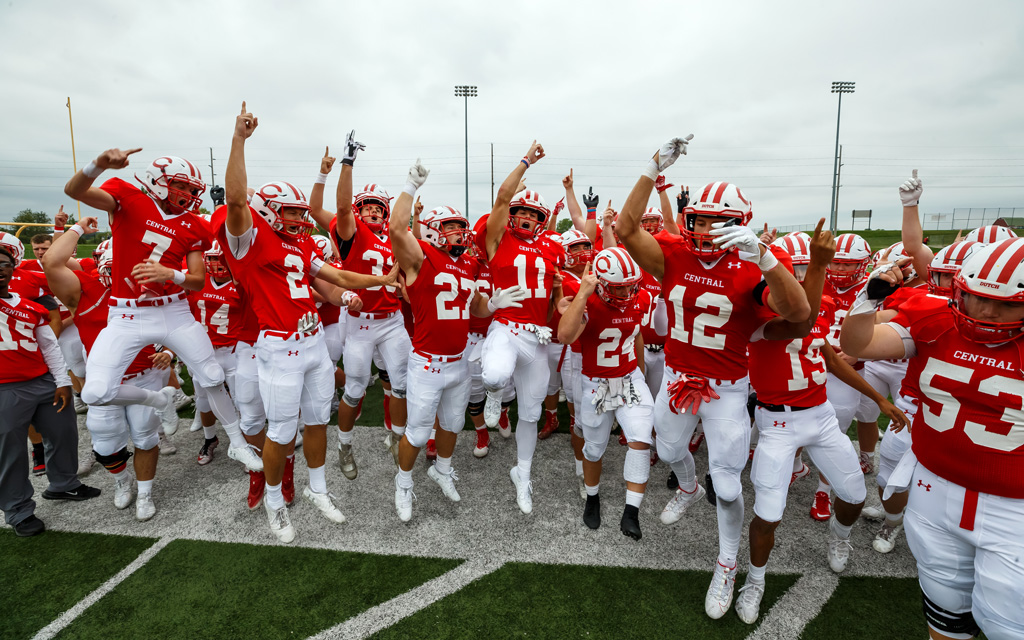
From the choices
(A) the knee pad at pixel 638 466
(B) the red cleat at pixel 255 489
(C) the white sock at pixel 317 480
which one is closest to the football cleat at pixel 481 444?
(C) the white sock at pixel 317 480

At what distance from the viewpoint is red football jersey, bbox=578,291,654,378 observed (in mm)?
4406

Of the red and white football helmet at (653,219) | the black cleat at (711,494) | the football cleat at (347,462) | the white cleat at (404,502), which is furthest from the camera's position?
the red and white football helmet at (653,219)

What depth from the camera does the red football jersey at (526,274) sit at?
4.72m

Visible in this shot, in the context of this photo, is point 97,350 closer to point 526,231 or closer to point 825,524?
point 526,231

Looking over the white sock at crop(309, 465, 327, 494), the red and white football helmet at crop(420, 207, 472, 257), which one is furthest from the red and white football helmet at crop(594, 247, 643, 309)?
the white sock at crop(309, 465, 327, 494)

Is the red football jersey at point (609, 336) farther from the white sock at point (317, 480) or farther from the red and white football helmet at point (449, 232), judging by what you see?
the white sock at point (317, 480)

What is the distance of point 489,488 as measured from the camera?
517 cm

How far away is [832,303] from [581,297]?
222 centimetres

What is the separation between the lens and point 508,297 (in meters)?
4.46

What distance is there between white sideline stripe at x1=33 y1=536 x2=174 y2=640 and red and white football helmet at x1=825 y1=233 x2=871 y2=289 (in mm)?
6747

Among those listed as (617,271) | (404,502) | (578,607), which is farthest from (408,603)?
(617,271)

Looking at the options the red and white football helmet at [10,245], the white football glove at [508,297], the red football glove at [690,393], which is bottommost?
the red football glove at [690,393]

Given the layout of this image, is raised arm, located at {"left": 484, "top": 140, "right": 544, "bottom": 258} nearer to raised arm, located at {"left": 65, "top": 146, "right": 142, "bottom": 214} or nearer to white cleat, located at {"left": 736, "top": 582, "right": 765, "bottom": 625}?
raised arm, located at {"left": 65, "top": 146, "right": 142, "bottom": 214}

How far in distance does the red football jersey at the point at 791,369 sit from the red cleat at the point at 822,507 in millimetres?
1552
